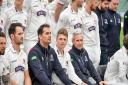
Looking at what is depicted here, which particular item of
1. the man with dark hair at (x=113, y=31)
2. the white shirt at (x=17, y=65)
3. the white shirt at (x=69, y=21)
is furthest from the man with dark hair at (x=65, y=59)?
the man with dark hair at (x=113, y=31)

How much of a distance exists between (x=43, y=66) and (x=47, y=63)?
11 centimetres

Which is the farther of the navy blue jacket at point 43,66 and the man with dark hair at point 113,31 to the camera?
the man with dark hair at point 113,31

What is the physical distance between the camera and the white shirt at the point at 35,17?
34.6 ft

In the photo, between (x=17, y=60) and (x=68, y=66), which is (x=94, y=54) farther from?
(x=17, y=60)

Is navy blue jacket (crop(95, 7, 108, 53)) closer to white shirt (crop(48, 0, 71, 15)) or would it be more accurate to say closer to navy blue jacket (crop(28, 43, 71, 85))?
white shirt (crop(48, 0, 71, 15))

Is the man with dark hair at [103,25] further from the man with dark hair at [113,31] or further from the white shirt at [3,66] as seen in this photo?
the white shirt at [3,66]

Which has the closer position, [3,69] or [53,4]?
[3,69]

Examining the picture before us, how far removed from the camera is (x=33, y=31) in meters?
10.6

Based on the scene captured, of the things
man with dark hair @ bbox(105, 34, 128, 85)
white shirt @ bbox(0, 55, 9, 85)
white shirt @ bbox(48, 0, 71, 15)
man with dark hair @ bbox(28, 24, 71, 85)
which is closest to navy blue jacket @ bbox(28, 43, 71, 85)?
man with dark hair @ bbox(28, 24, 71, 85)

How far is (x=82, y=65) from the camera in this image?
31.2 ft

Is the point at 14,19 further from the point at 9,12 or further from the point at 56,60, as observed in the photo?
the point at 56,60

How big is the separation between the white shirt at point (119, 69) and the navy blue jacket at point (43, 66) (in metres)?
0.73

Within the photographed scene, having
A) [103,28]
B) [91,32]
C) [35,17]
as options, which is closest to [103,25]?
[103,28]

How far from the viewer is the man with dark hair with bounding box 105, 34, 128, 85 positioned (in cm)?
903
